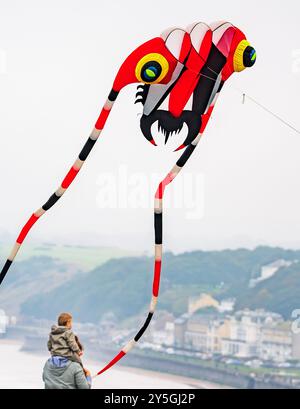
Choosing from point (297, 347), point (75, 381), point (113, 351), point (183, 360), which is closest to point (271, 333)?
point (297, 347)

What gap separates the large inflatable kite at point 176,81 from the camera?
4.54 meters

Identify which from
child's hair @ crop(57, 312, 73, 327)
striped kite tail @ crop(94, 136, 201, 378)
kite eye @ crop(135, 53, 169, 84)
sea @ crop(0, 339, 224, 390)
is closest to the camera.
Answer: child's hair @ crop(57, 312, 73, 327)

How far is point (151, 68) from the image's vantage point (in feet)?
14.8

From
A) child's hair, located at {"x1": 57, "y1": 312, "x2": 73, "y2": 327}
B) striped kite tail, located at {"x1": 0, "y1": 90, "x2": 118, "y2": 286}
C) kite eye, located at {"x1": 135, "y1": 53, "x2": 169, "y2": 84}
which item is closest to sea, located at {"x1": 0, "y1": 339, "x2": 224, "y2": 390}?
striped kite tail, located at {"x1": 0, "y1": 90, "x2": 118, "y2": 286}

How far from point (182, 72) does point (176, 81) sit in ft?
0.18

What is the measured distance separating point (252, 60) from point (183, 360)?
8.71 metres

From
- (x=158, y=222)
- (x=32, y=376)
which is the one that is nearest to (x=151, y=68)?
(x=158, y=222)

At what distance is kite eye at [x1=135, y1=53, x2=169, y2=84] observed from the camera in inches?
178

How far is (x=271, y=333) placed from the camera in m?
12.9

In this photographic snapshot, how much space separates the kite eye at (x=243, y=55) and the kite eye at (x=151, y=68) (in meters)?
0.36

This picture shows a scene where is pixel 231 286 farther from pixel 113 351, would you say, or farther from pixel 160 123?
pixel 160 123

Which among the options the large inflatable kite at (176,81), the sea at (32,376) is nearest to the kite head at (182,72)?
the large inflatable kite at (176,81)

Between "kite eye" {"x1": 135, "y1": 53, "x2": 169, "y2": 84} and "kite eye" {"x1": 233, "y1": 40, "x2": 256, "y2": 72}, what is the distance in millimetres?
359

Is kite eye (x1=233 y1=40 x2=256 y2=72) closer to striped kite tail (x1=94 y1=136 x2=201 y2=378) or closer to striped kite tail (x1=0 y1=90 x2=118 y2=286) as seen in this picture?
striped kite tail (x1=94 y1=136 x2=201 y2=378)
